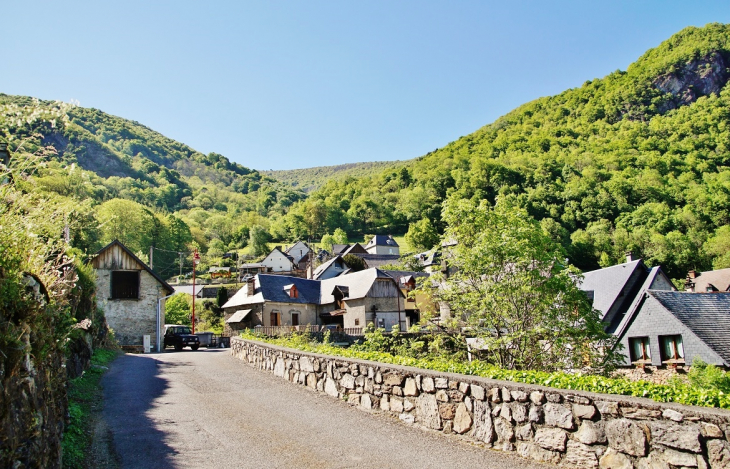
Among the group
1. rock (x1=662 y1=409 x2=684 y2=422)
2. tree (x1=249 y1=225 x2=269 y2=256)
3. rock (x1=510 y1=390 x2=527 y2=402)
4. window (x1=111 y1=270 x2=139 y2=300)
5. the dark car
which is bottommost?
the dark car

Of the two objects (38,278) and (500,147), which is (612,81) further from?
(38,278)

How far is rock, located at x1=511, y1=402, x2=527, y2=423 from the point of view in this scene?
19.3 ft

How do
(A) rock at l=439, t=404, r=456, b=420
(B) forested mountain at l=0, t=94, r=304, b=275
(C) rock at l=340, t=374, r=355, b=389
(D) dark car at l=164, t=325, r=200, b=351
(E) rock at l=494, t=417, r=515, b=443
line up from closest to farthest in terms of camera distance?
(E) rock at l=494, t=417, r=515, b=443, (A) rock at l=439, t=404, r=456, b=420, (C) rock at l=340, t=374, r=355, b=389, (D) dark car at l=164, t=325, r=200, b=351, (B) forested mountain at l=0, t=94, r=304, b=275

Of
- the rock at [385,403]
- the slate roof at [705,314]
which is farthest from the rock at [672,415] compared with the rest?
the slate roof at [705,314]

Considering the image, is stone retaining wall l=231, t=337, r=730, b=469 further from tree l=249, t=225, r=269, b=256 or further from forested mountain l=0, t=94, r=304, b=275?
tree l=249, t=225, r=269, b=256

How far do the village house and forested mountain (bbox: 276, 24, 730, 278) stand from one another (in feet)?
111

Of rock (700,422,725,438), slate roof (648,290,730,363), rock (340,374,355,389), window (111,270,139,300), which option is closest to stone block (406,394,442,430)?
rock (340,374,355,389)

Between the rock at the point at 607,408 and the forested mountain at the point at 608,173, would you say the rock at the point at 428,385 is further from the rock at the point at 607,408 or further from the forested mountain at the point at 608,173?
the forested mountain at the point at 608,173

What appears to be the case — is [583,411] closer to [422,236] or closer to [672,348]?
[672,348]

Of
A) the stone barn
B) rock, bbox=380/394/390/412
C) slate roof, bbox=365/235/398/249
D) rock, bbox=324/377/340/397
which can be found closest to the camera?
rock, bbox=380/394/390/412

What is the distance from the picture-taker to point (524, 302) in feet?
40.3

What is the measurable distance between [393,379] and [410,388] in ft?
1.56

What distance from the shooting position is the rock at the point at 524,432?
5.78 m

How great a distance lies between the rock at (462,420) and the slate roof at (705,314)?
20.6 meters
